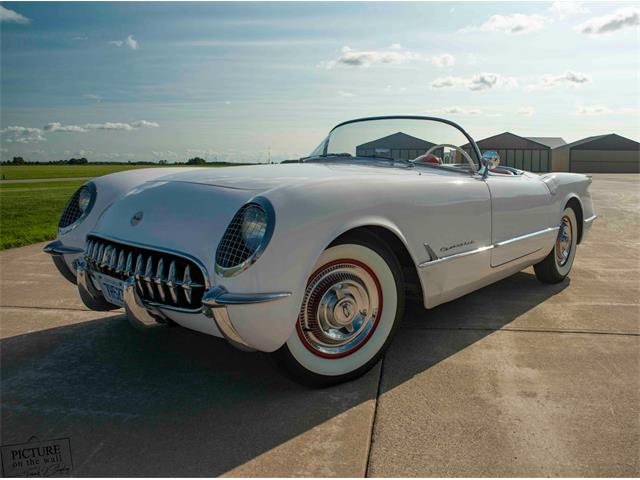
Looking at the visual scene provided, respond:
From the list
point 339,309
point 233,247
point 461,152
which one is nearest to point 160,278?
point 233,247

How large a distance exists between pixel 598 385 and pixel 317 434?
4.66ft

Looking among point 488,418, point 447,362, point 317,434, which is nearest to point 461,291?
point 447,362

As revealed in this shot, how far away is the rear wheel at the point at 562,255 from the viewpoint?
447 cm

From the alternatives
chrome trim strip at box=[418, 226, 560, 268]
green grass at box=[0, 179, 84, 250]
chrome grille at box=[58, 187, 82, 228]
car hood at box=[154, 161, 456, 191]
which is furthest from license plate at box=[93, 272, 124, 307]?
green grass at box=[0, 179, 84, 250]

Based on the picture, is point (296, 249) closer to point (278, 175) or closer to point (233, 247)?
point (233, 247)

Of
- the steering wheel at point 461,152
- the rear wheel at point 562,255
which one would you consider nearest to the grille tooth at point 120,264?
the steering wheel at point 461,152

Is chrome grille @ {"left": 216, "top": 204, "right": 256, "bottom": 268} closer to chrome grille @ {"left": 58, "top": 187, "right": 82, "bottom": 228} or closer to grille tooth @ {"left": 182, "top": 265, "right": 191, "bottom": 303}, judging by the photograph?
grille tooth @ {"left": 182, "top": 265, "right": 191, "bottom": 303}

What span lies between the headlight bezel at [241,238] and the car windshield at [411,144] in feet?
5.21

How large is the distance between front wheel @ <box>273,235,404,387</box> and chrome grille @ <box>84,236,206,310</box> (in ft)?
1.56

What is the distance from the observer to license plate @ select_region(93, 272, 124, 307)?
255cm

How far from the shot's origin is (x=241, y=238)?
220 cm

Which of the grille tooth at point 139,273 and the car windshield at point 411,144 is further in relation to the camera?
the car windshield at point 411,144

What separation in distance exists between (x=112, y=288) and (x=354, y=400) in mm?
1288

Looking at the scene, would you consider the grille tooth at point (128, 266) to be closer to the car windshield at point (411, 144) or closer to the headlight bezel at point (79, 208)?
the headlight bezel at point (79, 208)
